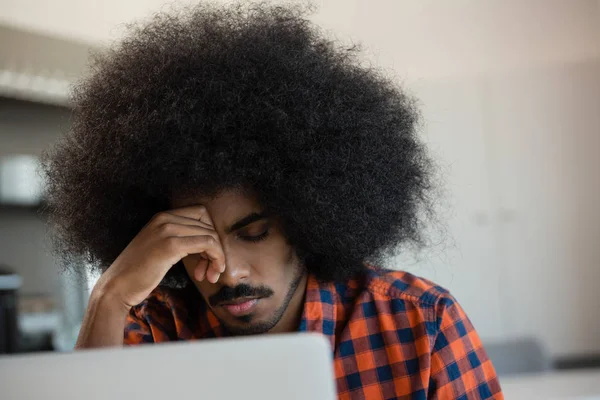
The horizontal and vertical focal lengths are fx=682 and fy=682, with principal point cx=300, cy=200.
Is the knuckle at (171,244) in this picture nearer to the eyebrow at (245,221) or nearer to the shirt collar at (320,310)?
the eyebrow at (245,221)

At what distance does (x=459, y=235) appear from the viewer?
331cm

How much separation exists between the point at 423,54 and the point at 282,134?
2554 mm

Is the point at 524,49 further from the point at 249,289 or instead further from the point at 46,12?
the point at 249,289

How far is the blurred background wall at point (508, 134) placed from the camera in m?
3.25

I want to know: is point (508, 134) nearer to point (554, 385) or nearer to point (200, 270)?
point (554, 385)

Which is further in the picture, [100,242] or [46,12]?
[46,12]

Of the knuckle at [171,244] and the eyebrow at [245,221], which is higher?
the eyebrow at [245,221]

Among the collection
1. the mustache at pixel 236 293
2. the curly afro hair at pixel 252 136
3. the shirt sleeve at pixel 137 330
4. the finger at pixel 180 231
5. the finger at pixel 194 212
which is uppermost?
the curly afro hair at pixel 252 136

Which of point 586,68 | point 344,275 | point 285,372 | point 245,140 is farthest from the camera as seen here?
point 586,68

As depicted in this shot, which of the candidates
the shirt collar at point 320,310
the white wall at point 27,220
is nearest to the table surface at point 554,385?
the shirt collar at point 320,310

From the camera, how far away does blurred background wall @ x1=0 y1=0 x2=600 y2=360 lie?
10.7 feet

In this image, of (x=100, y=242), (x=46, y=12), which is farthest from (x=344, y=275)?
(x=46, y=12)

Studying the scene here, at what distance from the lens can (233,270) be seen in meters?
1.04

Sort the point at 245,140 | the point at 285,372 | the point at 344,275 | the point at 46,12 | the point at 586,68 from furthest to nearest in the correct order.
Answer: the point at 586,68
the point at 46,12
the point at 344,275
the point at 245,140
the point at 285,372
